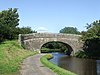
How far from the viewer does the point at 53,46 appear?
111 meters

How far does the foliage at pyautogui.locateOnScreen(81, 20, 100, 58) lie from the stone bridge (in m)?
3.81

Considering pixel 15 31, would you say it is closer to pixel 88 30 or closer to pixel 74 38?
pixel 74 38

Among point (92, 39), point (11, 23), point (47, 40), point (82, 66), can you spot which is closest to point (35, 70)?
point (82, 66)

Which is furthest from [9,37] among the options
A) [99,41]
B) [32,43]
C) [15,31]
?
[99,41]

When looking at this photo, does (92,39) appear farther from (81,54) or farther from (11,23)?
(11,23)

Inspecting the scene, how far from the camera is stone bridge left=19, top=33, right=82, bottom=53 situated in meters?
61.9

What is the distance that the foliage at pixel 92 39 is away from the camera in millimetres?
54312

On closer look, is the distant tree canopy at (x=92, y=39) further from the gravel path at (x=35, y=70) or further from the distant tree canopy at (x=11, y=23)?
the gravel path at (x=35, y=70)

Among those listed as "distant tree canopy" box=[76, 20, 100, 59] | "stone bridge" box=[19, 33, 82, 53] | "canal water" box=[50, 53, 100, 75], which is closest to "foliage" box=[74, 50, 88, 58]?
"distant tree canopy" box=[76, 20, 100, 59]

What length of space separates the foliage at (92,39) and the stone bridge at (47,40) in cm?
381

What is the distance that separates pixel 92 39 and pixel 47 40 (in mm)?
12530

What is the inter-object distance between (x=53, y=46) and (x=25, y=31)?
32.8 m

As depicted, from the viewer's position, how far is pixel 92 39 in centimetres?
5572

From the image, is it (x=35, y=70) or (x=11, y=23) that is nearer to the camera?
(x=35, y=70)
